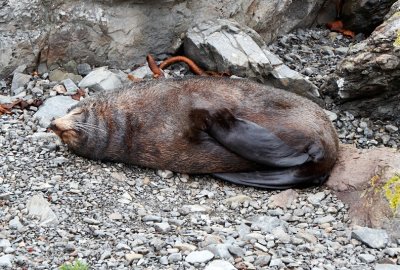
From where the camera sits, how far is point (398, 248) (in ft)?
18.9

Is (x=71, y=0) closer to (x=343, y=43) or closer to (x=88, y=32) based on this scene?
(x=88, y=32)

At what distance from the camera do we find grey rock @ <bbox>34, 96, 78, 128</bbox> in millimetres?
7938

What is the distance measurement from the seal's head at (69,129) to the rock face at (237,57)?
191 centimetres

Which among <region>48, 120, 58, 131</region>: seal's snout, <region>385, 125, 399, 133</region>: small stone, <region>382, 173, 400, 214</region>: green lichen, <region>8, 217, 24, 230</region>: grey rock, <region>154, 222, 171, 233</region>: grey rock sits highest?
<region>382, 173, 400, 214</region>: green lichen

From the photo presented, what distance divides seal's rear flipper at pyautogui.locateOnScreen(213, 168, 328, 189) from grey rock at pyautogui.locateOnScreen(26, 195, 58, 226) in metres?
1.86

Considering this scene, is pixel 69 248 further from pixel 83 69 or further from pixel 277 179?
pixel 83 69

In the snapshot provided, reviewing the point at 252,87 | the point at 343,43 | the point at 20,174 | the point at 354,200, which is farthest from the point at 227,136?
the point at 343,43

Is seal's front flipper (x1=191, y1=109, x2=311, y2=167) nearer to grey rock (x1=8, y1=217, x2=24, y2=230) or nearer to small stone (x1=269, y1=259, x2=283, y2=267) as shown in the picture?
small stone (x1=269, y1=259, x2=283, y2=267)

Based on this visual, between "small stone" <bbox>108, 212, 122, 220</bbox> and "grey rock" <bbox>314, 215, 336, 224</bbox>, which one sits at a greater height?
"grey rock" <bbox>314, 215, 336, 224</bbox>

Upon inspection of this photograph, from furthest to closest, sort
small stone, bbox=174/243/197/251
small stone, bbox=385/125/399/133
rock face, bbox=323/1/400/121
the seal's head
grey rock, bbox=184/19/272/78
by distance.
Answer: grey rock, bbox=184/19/272/78 → small stone, bbox=385/125/399/133 → rock face, bbox=323/1/400/121 → the seal's head → small stone, bbox=174/243/197/251

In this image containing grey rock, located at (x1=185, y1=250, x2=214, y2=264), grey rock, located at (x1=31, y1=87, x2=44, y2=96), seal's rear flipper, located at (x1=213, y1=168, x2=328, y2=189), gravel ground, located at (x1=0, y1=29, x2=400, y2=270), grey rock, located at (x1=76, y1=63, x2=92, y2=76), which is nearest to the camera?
grey rock, located at (x1=185, y1=250, x2=214, y2=264)

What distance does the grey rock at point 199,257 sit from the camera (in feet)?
17.5

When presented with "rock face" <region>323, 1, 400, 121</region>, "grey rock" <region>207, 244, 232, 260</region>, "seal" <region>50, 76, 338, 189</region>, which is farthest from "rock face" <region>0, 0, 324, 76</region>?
"grey rock" <region>207, 244, 232, 260</region>

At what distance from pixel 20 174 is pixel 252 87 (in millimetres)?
2394
